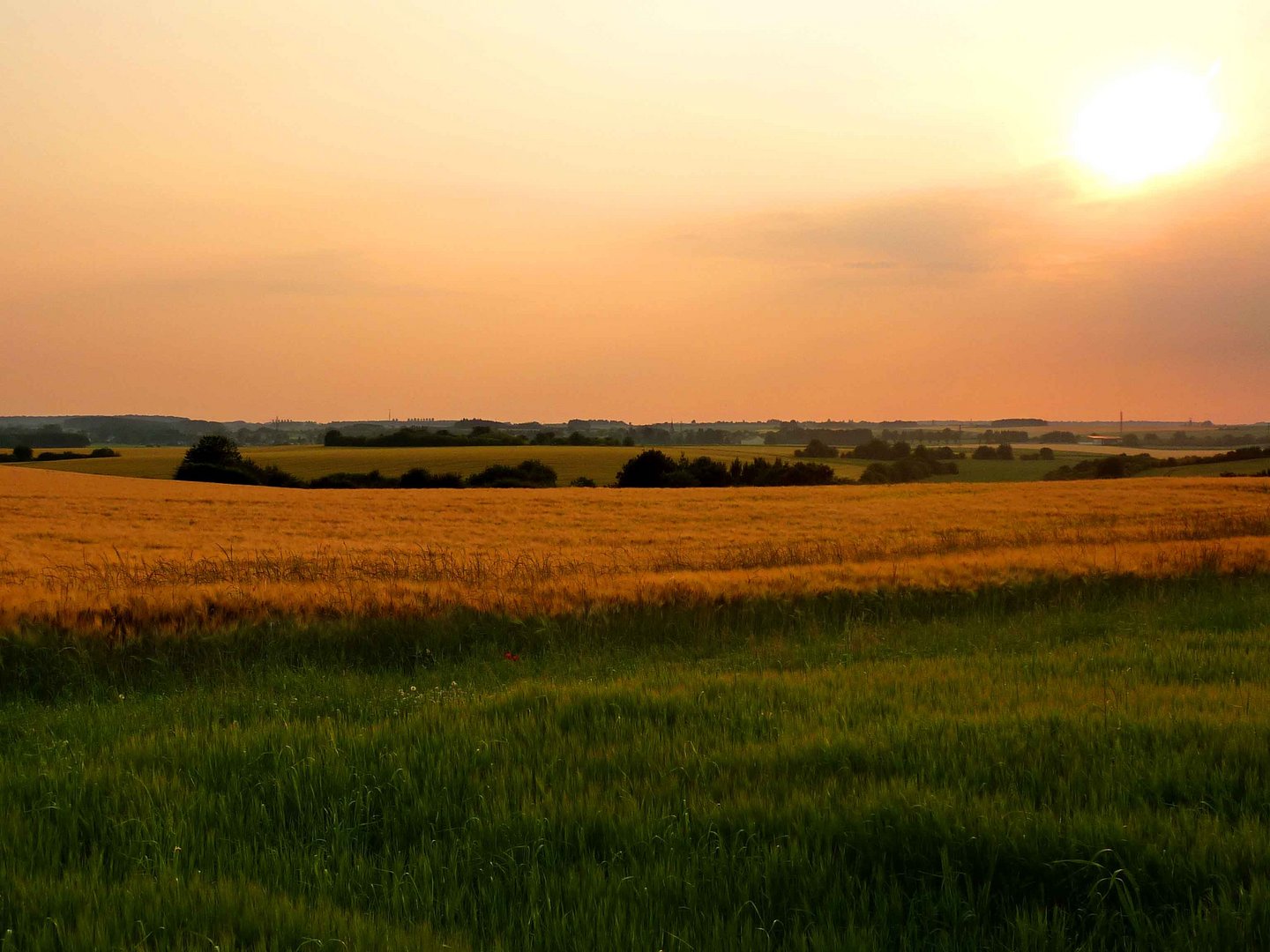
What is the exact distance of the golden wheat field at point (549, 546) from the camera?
13203mm

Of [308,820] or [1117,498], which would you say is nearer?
[308,820]

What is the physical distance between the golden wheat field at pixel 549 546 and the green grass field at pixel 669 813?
13.9 feet

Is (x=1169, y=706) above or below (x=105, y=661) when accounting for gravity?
above

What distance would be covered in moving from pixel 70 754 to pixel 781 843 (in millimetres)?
4806

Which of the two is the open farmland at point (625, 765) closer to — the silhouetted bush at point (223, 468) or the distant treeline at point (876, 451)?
the silhouetted bush at point (223, 468)

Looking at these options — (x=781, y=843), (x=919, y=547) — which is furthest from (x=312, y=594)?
(x=919, y=547)

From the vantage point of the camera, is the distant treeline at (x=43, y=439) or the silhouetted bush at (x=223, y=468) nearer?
the silhouetted bush at (x=223, y=468)

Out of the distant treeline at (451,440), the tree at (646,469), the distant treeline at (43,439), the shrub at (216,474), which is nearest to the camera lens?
the tree at (646,469)

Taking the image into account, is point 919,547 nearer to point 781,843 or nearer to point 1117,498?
point 781,843

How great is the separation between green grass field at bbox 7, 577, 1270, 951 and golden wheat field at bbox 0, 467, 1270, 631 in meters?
4.24


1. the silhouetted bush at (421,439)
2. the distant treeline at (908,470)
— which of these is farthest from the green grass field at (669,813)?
the silhouetted bush at (421,439)

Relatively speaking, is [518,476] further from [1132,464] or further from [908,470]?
[1132,464]

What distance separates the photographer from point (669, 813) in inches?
190

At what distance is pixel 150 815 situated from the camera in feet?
15.9
